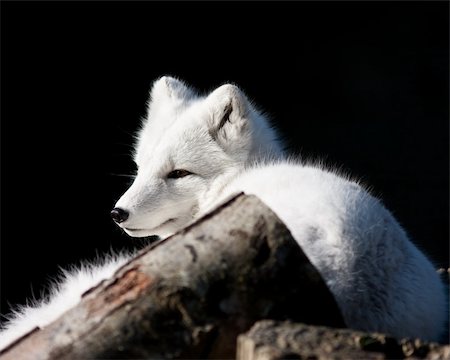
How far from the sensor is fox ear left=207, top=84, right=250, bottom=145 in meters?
3.08

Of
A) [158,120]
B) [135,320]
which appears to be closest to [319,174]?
[135,320]

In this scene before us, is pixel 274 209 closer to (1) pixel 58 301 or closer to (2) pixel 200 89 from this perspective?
(1) pixel 58 301

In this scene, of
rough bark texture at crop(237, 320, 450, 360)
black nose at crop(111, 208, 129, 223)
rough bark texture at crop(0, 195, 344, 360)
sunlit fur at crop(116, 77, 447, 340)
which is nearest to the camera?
rough bark texture at crop(237, 320, 450, 360)

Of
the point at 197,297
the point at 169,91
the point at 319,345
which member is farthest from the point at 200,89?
the point at 319,345

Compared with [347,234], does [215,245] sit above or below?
above

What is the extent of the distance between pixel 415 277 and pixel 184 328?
2.43 feet

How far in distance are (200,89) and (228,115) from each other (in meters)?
2.50

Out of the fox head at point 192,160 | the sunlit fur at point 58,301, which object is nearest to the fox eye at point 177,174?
the fox head at point 192,160

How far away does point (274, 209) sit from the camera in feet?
6.75

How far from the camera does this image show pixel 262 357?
1.49 meters

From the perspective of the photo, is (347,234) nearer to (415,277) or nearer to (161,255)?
(415,277)

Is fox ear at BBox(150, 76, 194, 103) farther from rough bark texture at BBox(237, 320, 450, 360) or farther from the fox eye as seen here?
rough bark texture at BBox(237, 320, 450, 360)

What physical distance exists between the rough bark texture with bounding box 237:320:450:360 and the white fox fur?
1.03 ft

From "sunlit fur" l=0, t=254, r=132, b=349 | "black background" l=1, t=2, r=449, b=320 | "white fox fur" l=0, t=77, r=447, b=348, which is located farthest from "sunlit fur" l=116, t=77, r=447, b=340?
"black background" l=1, t=2, r=449, b=320
